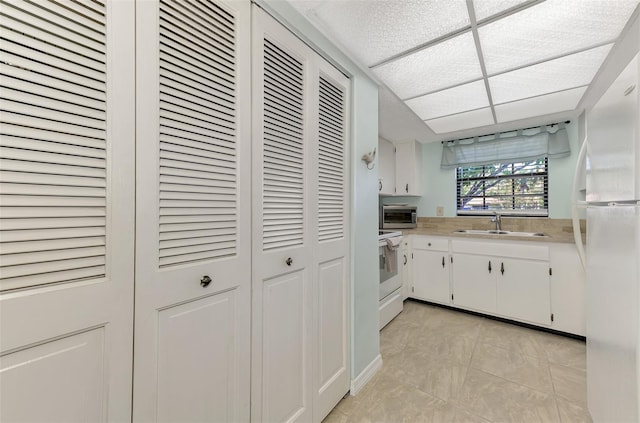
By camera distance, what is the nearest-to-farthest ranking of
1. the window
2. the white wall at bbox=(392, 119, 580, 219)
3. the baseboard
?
1. the baseboard
2. the white wall at bbox=(392, 119, 580, 219)
3. the window

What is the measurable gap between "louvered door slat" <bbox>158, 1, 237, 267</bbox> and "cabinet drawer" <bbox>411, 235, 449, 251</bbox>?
2.70 m

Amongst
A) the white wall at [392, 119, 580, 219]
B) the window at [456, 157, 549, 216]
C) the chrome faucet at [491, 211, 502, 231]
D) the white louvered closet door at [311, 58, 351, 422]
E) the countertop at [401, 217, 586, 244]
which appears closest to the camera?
the white louvered closet door at [311, 58, 351, 422]

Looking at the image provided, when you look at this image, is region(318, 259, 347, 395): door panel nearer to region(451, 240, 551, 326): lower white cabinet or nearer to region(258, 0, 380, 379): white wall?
region(258, 0, 380, 379): white wall

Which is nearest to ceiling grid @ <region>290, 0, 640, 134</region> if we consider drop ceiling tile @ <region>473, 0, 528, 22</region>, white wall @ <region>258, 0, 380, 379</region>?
drop ceiling tile @ <region>473, 0, 528, 22</region>

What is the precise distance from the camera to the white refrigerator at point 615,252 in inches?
35.8

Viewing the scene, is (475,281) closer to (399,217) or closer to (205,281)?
(399,217)

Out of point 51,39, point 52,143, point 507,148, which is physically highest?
point 507,148

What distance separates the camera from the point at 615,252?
1.06 metres

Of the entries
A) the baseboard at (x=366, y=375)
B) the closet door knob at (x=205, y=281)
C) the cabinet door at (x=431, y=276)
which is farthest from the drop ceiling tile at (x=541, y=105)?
the closet door knob at (x=205, y=281)

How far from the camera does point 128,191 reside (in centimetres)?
75

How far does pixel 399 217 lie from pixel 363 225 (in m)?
2.01

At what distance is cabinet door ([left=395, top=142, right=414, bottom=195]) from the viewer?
366cm

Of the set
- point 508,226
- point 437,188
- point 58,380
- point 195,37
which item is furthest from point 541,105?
point 58,380

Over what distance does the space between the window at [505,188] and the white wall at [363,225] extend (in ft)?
7.42
